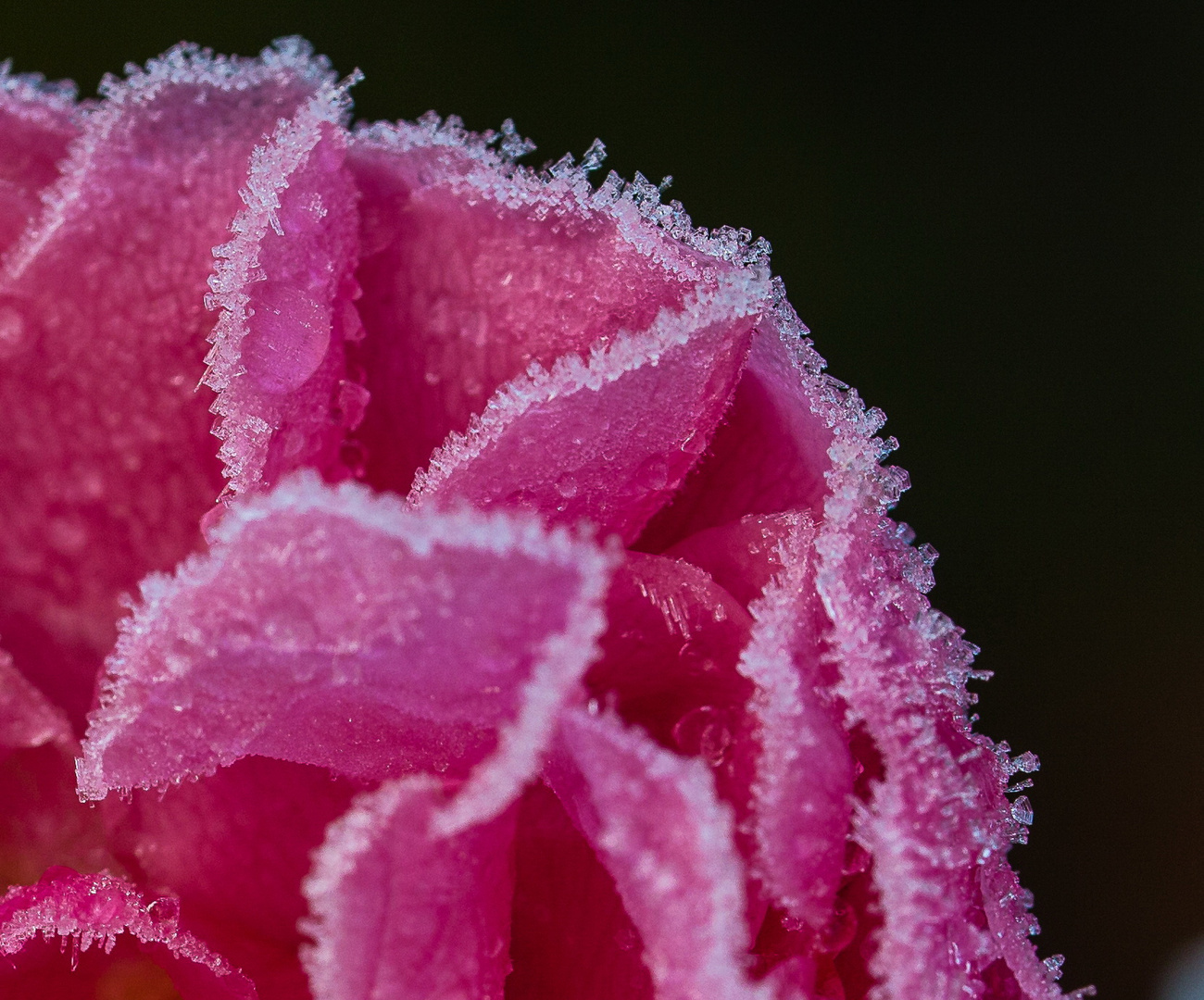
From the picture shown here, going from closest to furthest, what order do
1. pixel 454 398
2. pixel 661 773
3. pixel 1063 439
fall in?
pixel 661 773 → pixel 454 398 → pixel 1063 439

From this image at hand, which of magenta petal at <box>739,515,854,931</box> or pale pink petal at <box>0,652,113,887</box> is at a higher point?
pale pink petal at <box>0,652,113,887</box>

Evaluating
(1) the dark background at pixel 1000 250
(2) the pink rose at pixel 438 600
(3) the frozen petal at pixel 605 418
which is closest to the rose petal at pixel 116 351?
(2) the pink rose at pixel 438 600

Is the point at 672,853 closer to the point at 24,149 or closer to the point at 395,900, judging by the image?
the point at 395,900

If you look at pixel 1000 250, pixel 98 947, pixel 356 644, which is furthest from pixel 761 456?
pixel 1000 250

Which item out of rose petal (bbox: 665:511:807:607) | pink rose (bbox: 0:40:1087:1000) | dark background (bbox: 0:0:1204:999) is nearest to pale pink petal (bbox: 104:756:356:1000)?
pink rose (bbox: 0:40:1087:1000)

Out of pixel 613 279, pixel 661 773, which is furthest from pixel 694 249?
pixel 661 773

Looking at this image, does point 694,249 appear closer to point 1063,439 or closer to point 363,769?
point 363,769

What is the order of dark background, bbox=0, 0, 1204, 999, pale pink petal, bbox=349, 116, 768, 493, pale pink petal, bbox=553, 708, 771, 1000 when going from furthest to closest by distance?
dark background, bbox=0, 0, 1204, 999
pale pink petal, bbox=349, 116, 768, 493
pale pink petal, bbox=553, 708, 771, 1000

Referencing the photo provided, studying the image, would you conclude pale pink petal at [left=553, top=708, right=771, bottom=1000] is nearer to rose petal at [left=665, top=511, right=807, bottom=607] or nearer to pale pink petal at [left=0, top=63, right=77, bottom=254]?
rose petal at [left=665, top=511, right=807, bottom=607]
